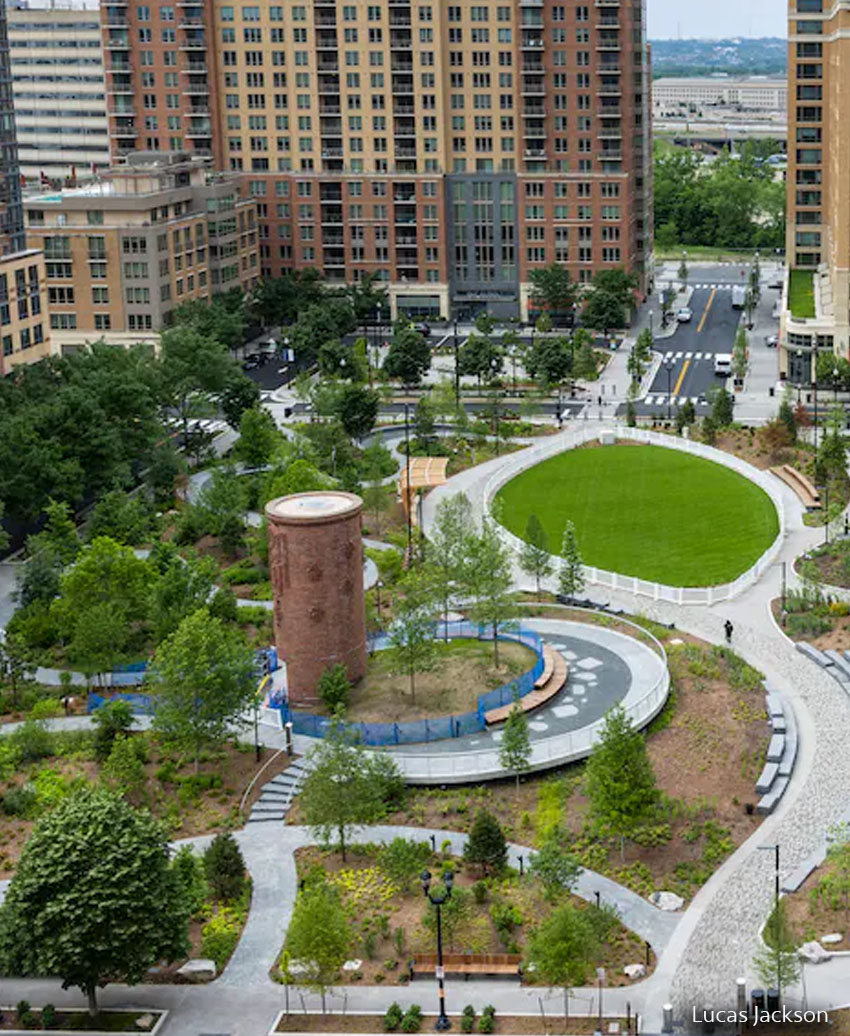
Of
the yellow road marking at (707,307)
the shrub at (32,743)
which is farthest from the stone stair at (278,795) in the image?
the yellow road marking at (707,307)

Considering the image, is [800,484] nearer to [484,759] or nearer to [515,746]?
[484,759]

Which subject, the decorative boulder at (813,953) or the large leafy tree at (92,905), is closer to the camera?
the large leafy tree at (92,905)

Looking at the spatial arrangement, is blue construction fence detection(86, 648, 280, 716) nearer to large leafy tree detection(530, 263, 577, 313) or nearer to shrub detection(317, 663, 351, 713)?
shrub detection(317, 663, 351, 713)

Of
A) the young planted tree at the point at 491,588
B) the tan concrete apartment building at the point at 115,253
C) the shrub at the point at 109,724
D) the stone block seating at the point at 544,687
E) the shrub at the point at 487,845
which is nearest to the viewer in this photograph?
the shrub at the point at 487,845

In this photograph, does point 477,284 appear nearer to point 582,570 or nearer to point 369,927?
point 582,570

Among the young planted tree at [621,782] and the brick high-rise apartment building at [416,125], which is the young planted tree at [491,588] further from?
the brick high-rise apartment building at [416,125]
